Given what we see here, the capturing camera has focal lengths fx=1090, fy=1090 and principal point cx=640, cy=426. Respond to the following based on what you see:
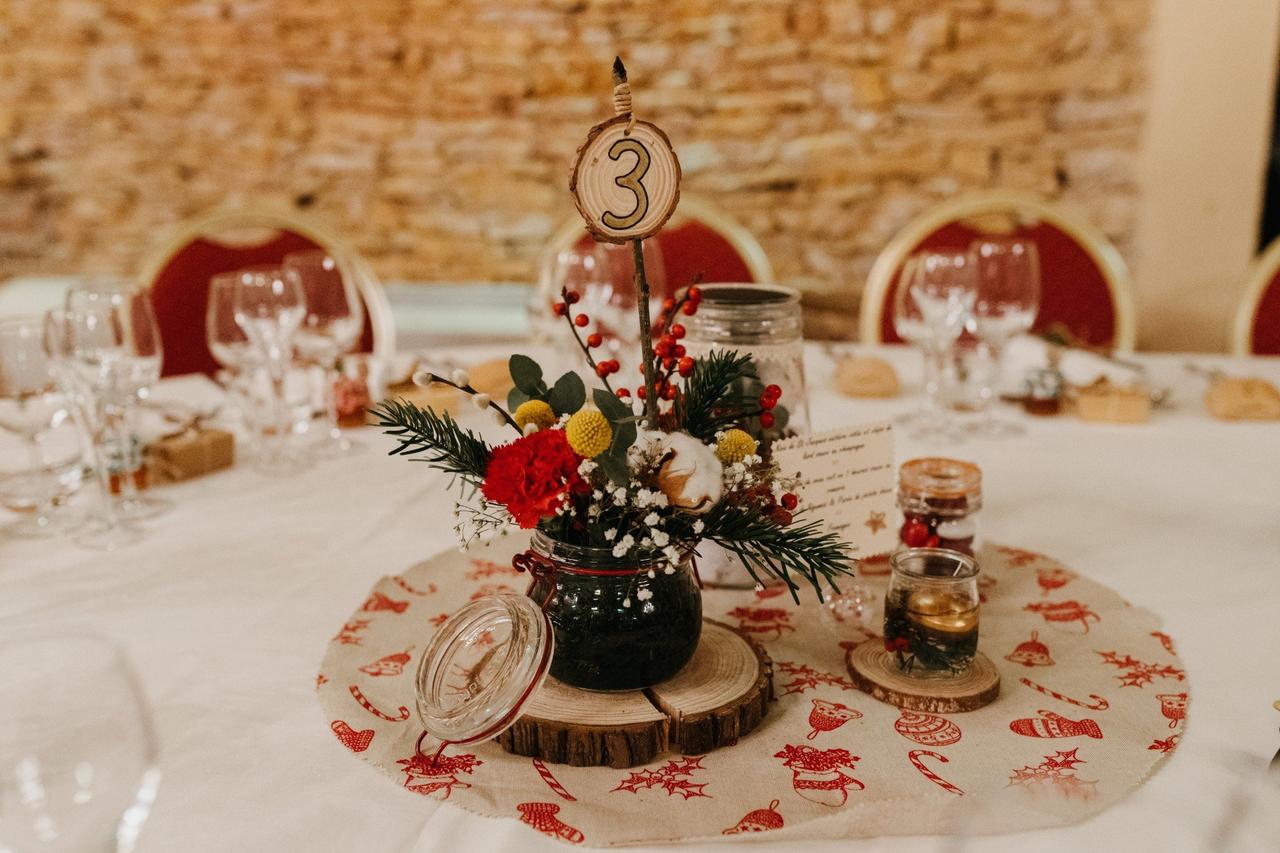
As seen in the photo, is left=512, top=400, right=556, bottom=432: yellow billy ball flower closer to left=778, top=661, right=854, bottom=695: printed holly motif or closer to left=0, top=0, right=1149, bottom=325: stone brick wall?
left=778, top=661, right=854, bottom=695: printed holly motif

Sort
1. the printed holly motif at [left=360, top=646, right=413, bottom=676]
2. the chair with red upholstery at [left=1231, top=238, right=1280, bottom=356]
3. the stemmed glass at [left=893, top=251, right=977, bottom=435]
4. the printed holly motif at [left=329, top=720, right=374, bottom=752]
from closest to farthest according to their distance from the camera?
the printed holly motif at [left=329, top=720, right=374, bottom=752] → the printed holly motif at [left=360, top=646, right=413, bottom=676] → the stemmed glass at [left=893, top=251, right=977, bottom=435] → the chair with red upholstery at [left=1231, top=238, right=1280, bottom=356]

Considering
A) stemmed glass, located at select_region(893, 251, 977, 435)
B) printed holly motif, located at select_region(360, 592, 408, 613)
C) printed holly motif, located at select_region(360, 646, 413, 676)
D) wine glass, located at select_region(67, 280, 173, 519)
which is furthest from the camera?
stemmed glass, located at select_region(893, 251, 977, 435)

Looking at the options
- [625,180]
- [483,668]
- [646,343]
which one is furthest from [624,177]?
[483,668]

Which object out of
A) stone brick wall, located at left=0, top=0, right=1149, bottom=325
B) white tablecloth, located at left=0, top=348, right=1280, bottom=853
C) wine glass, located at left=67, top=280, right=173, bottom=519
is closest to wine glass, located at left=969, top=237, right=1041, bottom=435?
white tablecloth, located at left=0, top=348, right=1280, bottom=853

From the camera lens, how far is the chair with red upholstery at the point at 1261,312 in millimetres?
2191

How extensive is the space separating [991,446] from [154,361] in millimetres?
1078

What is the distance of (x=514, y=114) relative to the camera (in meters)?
3.23

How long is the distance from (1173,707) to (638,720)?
403 millimetres

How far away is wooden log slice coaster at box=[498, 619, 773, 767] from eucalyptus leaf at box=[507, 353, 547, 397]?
0.22m

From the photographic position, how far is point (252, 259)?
2.33 meters

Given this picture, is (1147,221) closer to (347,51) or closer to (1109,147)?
(1109,147)

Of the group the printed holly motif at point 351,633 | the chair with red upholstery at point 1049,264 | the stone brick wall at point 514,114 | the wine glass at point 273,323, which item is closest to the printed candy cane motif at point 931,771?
the printed holly motif at point 351,633

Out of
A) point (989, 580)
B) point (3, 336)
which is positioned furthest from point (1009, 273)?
point (3, 336)

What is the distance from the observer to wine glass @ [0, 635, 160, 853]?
51 centimetres
